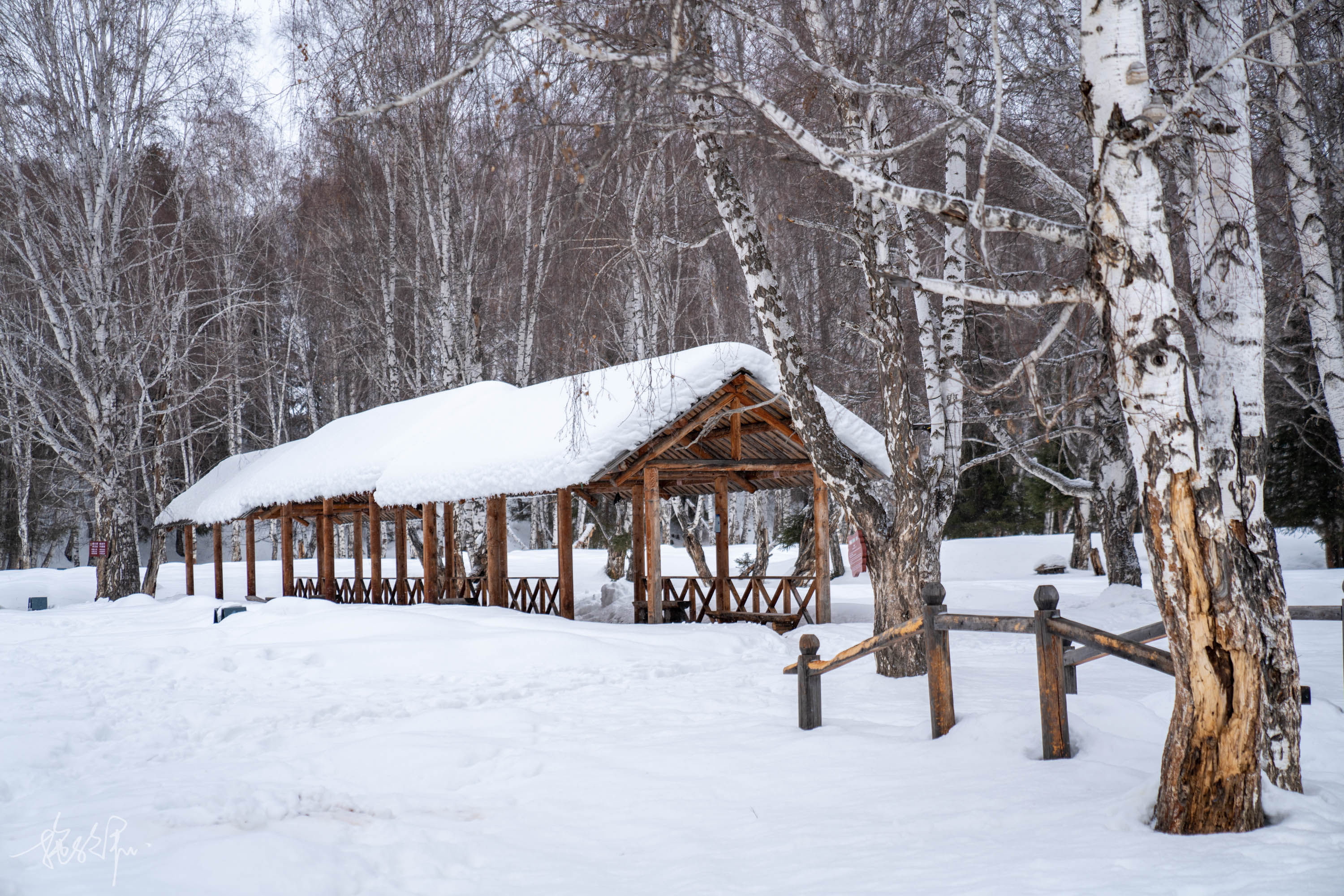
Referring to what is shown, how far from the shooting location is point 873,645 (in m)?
6.27

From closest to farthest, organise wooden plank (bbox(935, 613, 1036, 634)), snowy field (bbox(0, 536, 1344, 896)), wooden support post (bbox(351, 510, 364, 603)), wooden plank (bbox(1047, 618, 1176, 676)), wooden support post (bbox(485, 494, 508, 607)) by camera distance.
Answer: snowy field (bbox(0, 536, 1344, 896)) → wooden plank (bbox(1047, 618, 1176, 676)) → wooden plank (bbox(935, 613, 1036, 634)) → wooden support post (bbox(485, 494, 508, 607)) → wooden support post (bbox(351, 510, 364, 603))

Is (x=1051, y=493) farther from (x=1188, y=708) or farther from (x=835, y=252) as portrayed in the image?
(x=1188, y=708)

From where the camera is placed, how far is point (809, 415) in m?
8.48

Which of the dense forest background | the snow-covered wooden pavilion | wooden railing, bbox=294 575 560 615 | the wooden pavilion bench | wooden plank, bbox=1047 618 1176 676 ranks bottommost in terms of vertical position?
the wooden pavilion bench

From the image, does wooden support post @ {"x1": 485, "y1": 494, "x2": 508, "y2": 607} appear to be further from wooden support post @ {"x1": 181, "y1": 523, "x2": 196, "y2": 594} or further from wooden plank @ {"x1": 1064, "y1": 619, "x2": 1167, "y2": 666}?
wooden support post @ {"x1": 181, "y1": 523, "x2": 196, "y2": 594}

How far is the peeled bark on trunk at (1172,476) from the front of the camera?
12.2ft

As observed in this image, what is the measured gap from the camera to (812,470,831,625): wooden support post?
13844 mm

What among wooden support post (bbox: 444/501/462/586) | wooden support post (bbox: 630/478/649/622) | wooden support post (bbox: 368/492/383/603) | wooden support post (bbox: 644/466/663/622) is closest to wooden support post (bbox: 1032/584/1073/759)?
wooden support post (bbox: 644/466/663/622)

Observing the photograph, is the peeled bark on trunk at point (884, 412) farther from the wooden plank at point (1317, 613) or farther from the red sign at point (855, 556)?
the red sign at point (855, 556)

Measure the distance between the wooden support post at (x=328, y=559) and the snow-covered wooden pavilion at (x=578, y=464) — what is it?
37 millimetres

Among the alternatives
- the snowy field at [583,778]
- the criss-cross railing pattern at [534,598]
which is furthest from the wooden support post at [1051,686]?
the criss-cross railing pattern at [534,598]

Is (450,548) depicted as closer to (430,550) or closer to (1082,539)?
(430,550)

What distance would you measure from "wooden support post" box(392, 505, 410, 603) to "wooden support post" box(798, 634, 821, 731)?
13263 mm

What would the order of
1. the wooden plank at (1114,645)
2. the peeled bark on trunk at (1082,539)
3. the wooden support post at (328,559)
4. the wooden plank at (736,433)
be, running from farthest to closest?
the peeled bark on trunk at (1082,539) < the wooden support post at (328,559) < the wooden plank at (736,433) < the wooden plank at (1114,645)
